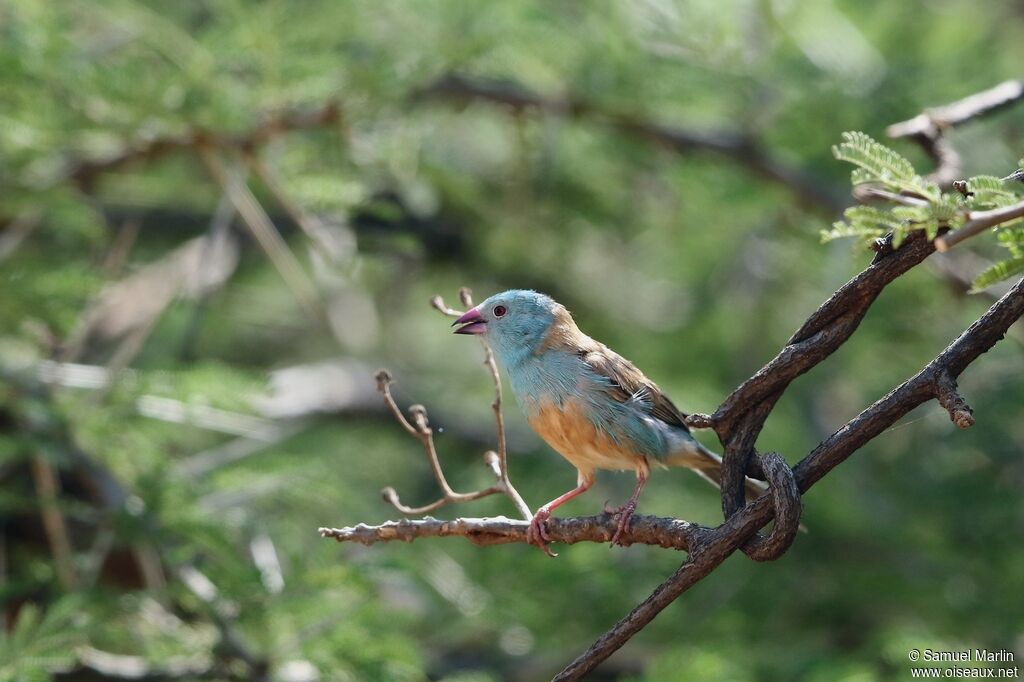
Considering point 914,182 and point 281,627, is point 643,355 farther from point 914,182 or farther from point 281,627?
point 914,182

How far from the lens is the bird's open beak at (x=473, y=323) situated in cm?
297

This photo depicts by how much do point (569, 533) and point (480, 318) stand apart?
3.41 feet

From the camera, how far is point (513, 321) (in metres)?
3.01

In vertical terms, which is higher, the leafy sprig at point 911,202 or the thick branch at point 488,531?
the leafy sprig at point 911,202

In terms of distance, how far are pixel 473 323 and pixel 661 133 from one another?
10.7 ft

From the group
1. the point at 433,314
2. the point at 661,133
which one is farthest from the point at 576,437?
the point at 433,314

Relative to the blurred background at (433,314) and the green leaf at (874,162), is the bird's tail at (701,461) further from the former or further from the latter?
the blurred background at (433,314)

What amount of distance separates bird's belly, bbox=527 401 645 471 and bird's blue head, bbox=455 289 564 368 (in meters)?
0.27

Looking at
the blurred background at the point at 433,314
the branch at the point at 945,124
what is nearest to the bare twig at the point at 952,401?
the branch at the point at 945,124

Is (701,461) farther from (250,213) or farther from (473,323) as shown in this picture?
(250,213)

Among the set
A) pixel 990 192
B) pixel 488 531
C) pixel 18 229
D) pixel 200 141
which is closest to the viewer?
pixel 990 192

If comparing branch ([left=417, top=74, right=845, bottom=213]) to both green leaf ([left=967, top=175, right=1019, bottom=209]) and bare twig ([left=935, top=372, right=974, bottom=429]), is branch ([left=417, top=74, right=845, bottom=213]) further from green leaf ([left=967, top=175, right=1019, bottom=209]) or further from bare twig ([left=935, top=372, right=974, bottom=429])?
bare twig ([left=935, top=372, right=974, bottom=429])

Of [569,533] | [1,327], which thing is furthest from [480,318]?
[1,327]

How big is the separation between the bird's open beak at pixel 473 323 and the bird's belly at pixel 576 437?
0.36m
